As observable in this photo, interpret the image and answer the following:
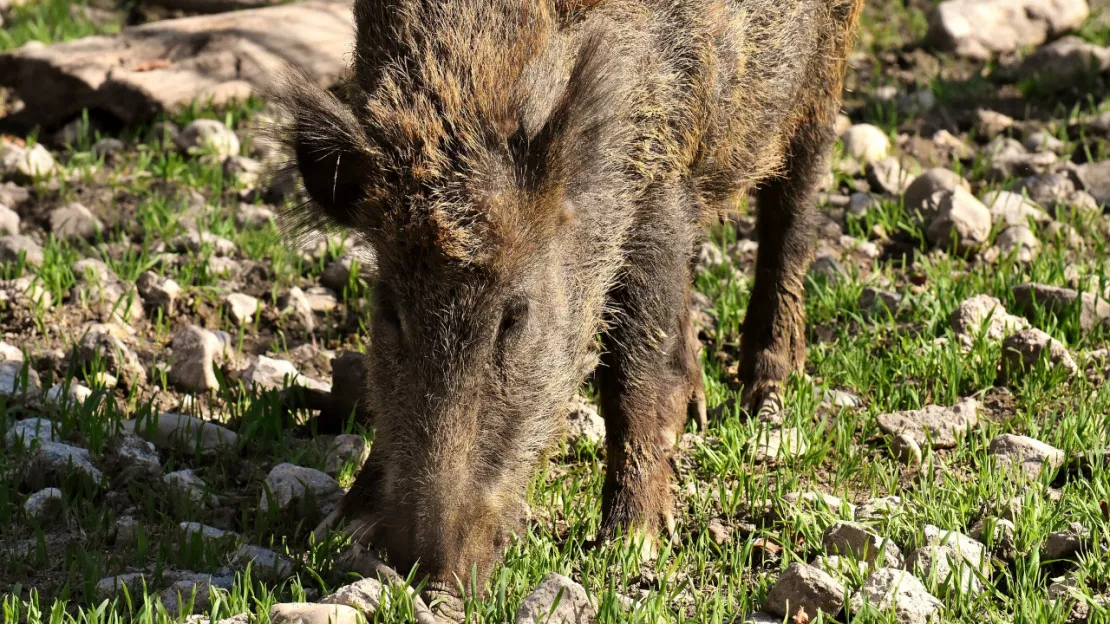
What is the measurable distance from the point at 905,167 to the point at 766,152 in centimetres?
238

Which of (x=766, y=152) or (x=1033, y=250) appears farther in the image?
(x=1033, y=250)

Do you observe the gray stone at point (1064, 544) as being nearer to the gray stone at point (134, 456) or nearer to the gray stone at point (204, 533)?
the gray stone at point (204, 533)

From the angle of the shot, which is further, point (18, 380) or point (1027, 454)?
point (18, 380)

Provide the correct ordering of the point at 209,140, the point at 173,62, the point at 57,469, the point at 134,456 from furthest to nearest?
1. the point at 173,62
2. the point at 209,140
3. the point at 134,456
4. the point at 57,469

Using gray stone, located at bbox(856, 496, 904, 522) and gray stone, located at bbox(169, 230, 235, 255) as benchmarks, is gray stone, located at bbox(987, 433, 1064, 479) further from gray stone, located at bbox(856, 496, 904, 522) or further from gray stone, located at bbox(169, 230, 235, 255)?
gray stone, located at bbox(169, 230, 235, 255)

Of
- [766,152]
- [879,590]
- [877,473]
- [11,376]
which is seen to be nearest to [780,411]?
[877,473]

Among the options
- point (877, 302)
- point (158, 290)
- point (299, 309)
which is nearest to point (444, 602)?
point (299, 309)

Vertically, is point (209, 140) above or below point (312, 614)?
above

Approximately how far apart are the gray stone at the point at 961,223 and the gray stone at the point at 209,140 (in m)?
3.54

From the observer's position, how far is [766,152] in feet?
14.5

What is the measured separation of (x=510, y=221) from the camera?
10.5ft

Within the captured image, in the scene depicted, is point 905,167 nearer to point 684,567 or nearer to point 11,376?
point 684,567

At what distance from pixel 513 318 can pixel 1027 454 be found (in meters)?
1.77

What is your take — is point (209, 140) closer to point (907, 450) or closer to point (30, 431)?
point (30, 431)
